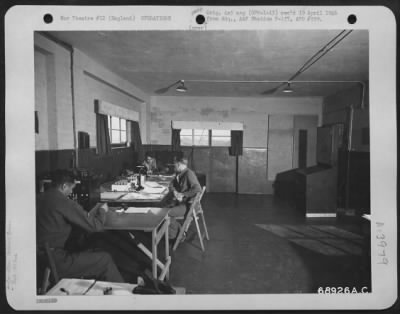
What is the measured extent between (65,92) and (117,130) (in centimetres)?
161

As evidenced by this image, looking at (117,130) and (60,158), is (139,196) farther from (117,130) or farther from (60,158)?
(117,130)

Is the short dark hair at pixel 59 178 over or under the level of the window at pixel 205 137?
under

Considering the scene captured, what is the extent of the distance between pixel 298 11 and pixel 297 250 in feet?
7.92

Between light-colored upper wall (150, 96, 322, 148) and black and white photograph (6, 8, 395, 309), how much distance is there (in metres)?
0.03

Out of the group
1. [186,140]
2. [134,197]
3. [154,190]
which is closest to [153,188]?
[154,190]

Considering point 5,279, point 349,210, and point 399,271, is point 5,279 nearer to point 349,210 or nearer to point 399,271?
point 399,271

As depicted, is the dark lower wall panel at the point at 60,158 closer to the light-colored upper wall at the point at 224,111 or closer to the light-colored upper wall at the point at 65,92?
the light-colored upper wall at the point at 65,92

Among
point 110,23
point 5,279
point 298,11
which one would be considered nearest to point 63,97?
point 110,23

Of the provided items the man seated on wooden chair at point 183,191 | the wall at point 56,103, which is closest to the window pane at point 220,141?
the man seated on wooden chair at point 183,191

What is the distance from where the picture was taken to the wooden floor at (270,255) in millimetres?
1650

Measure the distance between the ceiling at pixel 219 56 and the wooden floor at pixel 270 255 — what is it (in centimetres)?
135

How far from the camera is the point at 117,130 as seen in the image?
13.7 ft

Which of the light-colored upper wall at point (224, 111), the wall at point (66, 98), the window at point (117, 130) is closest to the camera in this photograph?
the wall at point (66, 98)

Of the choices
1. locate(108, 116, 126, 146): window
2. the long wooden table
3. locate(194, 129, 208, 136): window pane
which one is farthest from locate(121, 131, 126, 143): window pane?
locate(194, 129, 208, 136): window pane
